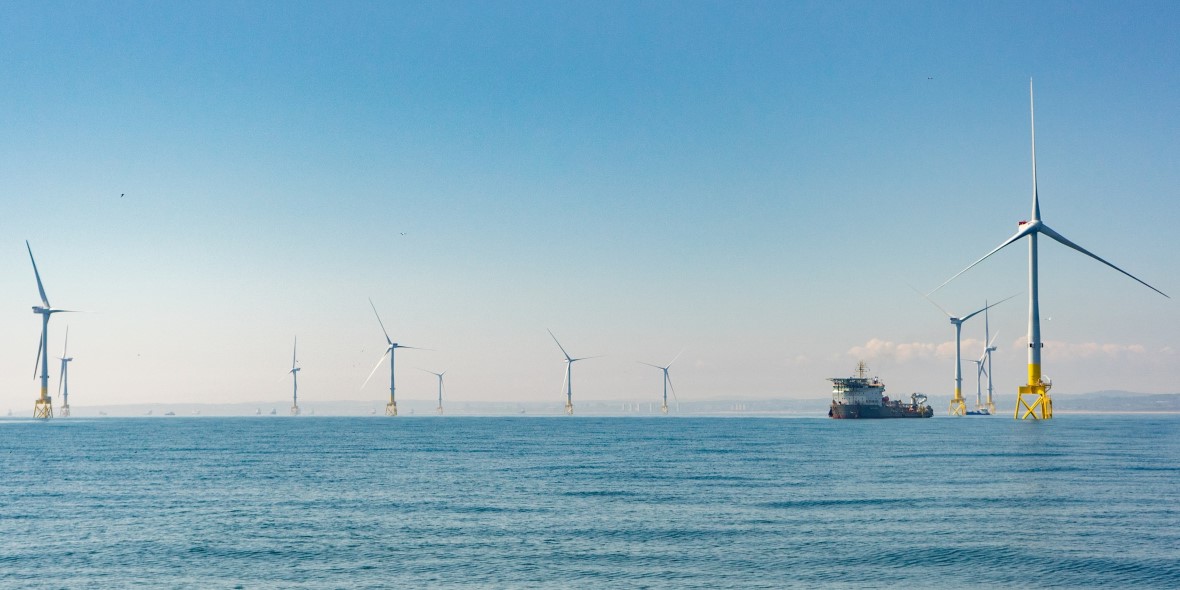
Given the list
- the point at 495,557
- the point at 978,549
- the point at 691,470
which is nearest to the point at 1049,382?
the point at 691,470

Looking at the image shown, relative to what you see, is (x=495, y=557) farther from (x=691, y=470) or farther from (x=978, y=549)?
(x=691, y=470)

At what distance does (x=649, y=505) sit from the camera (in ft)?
224

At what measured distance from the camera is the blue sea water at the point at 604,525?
44.3 metres

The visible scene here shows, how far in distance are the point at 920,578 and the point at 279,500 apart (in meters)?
50.4

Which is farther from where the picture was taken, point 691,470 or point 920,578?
point 691,470

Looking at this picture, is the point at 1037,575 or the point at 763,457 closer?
the point at 1037,575

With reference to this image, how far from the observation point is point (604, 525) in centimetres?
5847

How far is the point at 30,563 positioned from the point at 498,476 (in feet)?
161

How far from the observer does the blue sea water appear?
44281mm

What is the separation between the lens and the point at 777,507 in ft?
216

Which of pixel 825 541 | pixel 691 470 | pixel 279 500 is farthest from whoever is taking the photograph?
pixel 691 470

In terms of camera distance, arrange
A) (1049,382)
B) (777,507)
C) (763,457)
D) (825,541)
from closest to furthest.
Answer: (825,541) < (777,507) < (763,457) < (1049,382)

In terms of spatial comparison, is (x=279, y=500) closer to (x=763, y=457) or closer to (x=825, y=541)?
(x=825, y=541)

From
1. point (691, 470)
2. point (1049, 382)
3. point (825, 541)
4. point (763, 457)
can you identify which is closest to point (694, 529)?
point (825, 541)
